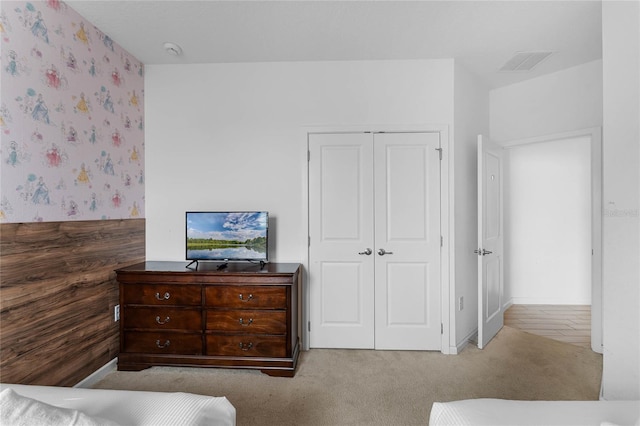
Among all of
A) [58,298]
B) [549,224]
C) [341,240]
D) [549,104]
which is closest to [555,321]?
[549,224]

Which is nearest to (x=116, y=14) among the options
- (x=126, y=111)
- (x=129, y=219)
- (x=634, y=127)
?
(x=126, y=111)

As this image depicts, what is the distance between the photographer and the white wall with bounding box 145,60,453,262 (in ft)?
9.50

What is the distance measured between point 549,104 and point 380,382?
3184mm

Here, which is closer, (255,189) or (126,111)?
(126,111)

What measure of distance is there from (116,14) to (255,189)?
1655 mm

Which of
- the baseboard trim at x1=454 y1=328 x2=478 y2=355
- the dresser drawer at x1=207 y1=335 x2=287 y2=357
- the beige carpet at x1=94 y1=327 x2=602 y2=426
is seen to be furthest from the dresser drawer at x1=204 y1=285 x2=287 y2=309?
the baseboard trim at x1=454 y1=328 x2=478 y2=355

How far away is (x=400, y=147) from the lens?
2.88 m

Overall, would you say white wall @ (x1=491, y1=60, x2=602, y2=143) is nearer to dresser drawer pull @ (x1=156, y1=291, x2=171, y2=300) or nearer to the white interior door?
the white interior door

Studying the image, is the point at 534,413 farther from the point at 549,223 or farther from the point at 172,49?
the point at 549,223

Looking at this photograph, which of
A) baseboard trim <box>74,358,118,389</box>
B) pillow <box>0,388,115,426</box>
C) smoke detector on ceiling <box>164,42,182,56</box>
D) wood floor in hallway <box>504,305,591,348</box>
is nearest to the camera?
pillow <box>0,388,115,426</box>

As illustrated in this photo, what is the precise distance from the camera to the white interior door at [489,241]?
2885 millimetres

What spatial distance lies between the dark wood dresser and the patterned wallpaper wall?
2.40 ft

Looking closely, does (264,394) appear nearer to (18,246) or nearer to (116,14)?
(18,246)

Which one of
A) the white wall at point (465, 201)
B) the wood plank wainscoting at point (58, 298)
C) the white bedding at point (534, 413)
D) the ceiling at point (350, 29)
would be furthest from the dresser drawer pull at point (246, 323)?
the ceiling at point (350, 29)
